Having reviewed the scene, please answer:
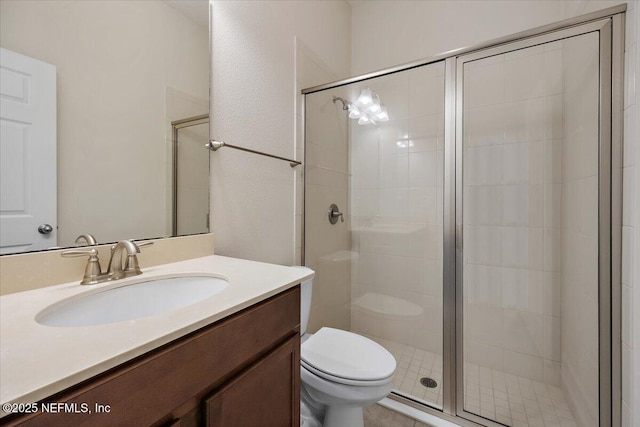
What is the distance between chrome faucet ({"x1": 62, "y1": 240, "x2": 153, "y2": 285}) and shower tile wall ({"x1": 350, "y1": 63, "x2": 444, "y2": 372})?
1287 millimetres

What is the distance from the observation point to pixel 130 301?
2.55 ft

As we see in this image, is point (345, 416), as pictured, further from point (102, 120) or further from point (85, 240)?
point (102, 120)

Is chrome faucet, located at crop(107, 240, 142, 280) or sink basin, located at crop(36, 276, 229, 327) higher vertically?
chrome faucet, located at crop(107, 240, 142, 280)

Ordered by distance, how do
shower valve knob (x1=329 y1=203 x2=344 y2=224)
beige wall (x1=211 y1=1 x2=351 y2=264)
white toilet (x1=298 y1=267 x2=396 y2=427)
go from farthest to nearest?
1. shower valve knob (x1=329 y1=203 x2=344 y2=224)
2. beige wall (x1=211 y1=1 x2=351 y2=264)
3. white toilet (x1=298 y1=267 x2=396 y2=427)

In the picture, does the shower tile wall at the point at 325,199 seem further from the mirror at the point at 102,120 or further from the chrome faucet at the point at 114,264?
the chrome faucet at the point at 114,264

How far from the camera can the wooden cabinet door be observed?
23.4 inches

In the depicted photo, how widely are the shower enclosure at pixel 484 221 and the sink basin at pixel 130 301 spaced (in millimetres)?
987

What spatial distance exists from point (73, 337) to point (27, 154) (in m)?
0.56

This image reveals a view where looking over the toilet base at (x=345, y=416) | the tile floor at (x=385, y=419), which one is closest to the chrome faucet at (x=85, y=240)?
the toilet base at (x=345, y=416)

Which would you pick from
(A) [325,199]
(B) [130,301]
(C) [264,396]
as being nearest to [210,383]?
(C) [264,396]

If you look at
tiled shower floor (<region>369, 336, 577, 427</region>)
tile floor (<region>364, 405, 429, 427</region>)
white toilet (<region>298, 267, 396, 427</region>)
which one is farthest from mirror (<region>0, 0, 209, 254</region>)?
tiled shower floor (<region>369, 336, 577, 427</region>)

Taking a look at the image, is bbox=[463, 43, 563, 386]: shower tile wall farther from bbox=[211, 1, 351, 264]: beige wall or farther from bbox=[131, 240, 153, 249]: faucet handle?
bbox=[131, 240, 153, 249]: faucet handle

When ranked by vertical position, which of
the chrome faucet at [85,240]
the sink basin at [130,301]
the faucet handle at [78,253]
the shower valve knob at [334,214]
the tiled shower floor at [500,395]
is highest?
the shower valve knob at [334,214]

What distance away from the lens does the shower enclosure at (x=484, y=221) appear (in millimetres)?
1148
